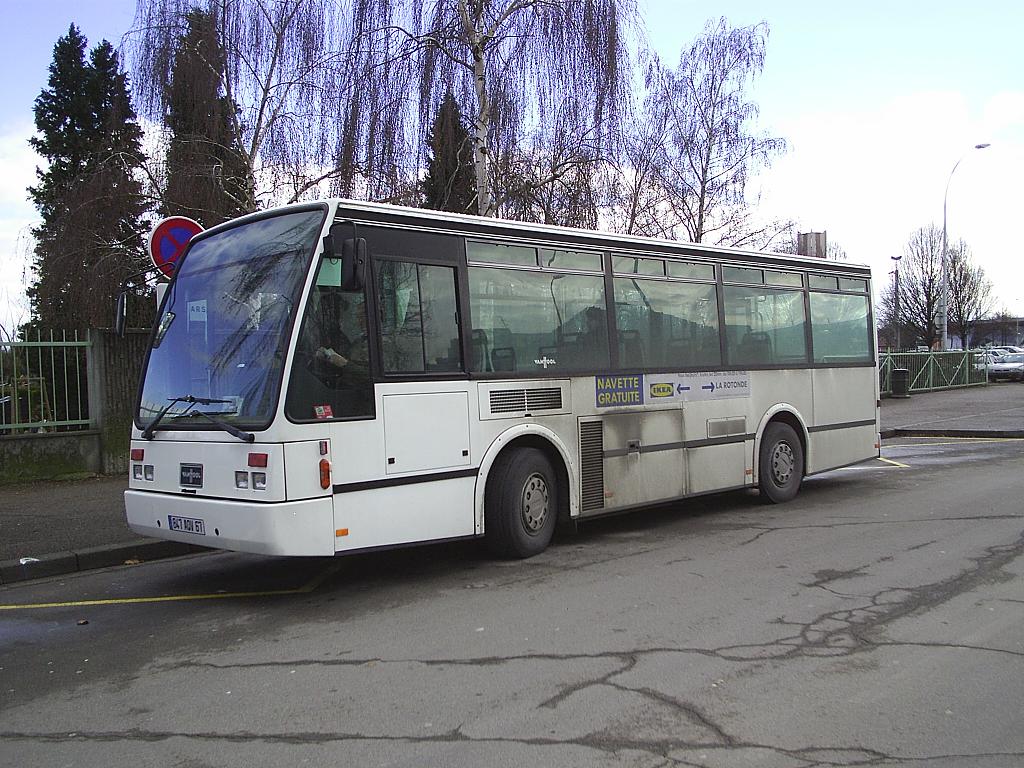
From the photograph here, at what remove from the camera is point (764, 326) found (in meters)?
10.9

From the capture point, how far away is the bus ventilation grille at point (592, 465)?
863 cm

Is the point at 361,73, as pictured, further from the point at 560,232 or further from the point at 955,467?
the point at 955,467

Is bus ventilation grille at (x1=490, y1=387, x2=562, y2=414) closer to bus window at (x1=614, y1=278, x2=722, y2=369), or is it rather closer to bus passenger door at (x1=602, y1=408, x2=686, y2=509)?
bus passenger door at (x1=602, y1=408, x2=686, y2=509)

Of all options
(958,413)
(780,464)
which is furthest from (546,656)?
(958,413)

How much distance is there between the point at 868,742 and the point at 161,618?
194 inches

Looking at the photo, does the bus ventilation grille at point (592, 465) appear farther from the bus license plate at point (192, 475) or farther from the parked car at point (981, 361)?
the parked car at point (981, 361)

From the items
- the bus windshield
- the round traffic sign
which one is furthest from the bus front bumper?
the round traffic sign

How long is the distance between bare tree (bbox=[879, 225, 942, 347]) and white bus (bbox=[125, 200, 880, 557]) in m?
57.5

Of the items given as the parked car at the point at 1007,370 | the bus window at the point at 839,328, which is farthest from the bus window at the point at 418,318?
the parked car at the point at 1007,370

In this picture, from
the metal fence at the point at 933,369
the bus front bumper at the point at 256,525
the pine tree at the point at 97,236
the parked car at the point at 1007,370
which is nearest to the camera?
the bus front bumper at the point at 256,525

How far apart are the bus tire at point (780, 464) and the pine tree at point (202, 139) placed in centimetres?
1061

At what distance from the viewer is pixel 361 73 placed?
1652 centimetres

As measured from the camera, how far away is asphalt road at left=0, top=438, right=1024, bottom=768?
4.04m

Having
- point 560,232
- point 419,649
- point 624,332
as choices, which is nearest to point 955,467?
point 624,332
